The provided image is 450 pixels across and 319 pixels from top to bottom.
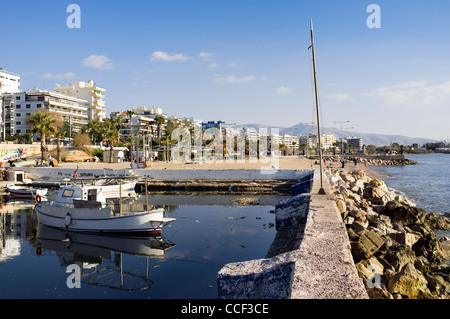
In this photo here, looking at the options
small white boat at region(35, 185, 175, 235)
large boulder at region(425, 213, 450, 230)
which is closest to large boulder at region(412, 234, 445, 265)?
large boulder at region(425, 213, 450, 230)

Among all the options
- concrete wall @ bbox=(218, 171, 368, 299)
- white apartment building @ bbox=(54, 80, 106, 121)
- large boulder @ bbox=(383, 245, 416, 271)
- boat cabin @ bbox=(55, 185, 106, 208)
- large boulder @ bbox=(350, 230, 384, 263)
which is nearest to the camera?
concrete wall @ bbox=(218, 171, 368, 299)

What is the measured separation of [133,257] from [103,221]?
14.4 ft

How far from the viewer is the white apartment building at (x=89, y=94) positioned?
100625 mm

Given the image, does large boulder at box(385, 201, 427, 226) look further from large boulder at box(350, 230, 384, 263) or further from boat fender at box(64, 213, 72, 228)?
boat fender at box(64, 213, 72, 228)

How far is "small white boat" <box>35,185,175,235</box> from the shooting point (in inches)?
684

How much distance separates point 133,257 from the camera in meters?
14.4

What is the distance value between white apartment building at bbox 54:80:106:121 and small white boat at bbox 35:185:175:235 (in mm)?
85914

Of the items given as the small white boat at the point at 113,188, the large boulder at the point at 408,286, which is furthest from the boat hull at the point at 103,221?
the large boulder at the point at 408,286

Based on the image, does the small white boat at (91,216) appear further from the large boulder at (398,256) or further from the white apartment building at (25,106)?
the white apartment building at (25,106)

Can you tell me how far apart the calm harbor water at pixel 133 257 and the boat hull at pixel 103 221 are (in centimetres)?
46

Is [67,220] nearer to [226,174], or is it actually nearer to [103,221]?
[103,221]
